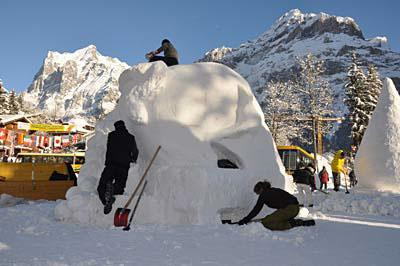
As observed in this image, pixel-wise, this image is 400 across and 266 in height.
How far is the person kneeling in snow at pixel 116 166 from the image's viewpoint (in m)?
5.75

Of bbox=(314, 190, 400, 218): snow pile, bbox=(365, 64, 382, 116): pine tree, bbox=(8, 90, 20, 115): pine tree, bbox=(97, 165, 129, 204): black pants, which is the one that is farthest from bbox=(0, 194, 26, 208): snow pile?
bbox=(8, 90, 20, 115): pine tree

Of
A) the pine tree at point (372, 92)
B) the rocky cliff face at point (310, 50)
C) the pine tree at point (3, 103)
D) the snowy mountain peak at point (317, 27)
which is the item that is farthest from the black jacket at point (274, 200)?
the snowy mountain peak at point (317, 27)

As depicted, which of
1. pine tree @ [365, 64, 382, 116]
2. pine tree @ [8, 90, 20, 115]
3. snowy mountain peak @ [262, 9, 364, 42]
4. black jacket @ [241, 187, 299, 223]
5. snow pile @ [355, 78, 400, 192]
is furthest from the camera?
snowy mountain peak @ [262, 9, 364, 42]

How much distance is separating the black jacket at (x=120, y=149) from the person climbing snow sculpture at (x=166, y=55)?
238 centimetres

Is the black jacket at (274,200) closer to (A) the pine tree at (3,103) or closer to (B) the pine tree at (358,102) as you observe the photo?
(B) the pine tree at (358,102)

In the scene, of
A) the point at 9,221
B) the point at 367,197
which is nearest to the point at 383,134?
the point at 367,197

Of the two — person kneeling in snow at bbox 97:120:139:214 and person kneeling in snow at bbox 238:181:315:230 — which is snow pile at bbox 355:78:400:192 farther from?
person kneeling in snow at bbox 97:120:139:214

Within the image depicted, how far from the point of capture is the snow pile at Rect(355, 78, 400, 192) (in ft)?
36.9

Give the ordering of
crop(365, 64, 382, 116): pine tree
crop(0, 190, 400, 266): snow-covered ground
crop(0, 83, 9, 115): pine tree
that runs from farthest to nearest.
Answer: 1. crop(0, 83, 9, 115): pine tree
2. crop(365, 64, 382, 116): pine tree
3. crop(0, 190, 400, 266): snow-covered ground

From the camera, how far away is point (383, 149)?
11.5 meters

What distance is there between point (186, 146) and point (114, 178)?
1.37 metres

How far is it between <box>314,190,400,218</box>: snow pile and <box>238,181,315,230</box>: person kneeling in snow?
3.58m

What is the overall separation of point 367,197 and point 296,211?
5.09 meters

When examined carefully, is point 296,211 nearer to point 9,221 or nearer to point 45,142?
point 9,221
